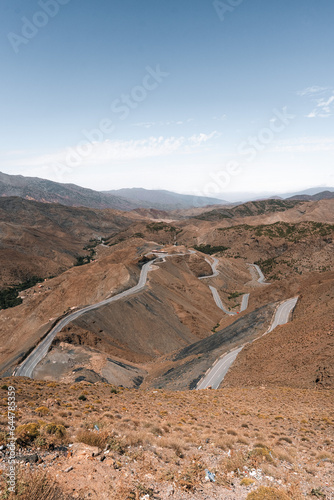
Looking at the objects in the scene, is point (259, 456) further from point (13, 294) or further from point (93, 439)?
point (13, 294)

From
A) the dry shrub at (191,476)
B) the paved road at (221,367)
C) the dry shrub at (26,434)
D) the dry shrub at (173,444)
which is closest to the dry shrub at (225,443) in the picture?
the dry shrub at (173,444)

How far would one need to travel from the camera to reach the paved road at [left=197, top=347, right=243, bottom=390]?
98.5ft

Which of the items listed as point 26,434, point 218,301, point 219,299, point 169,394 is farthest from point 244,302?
point 26,434

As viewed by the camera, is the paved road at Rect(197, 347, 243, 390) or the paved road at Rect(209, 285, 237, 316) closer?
the paved road at Rect(197, 347, 243, 390)

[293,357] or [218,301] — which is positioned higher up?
[293,357]

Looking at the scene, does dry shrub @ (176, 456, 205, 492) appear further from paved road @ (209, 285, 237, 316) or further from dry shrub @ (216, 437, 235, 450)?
paved road @ (209, 285, 237, 316)

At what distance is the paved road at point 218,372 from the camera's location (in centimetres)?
3003

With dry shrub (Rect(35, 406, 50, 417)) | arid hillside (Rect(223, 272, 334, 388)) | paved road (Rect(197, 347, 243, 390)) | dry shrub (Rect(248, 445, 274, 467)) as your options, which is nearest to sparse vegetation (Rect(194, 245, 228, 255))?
arid hillside (Rect(223, 272, 334, 388))

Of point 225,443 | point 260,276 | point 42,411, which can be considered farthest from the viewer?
point 260,276

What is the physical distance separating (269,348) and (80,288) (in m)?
45.8

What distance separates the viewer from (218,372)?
32.5m

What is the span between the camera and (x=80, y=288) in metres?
63.2

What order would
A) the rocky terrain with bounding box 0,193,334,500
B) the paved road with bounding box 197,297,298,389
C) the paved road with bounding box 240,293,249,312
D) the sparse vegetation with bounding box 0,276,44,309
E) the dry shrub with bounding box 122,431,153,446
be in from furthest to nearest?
the sparse vegetation with bounding box 0,276,44,309 → the paved road with bounding box 240,293,249,312 → the paved road with bounding box 197,297,298,389 → the dry shrub with bounding box 122,431,153,446 → the rocky terrain with bounding box 0,193,334,500

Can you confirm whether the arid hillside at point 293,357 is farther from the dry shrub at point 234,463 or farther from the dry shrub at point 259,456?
the dry shrub at point 234,463
